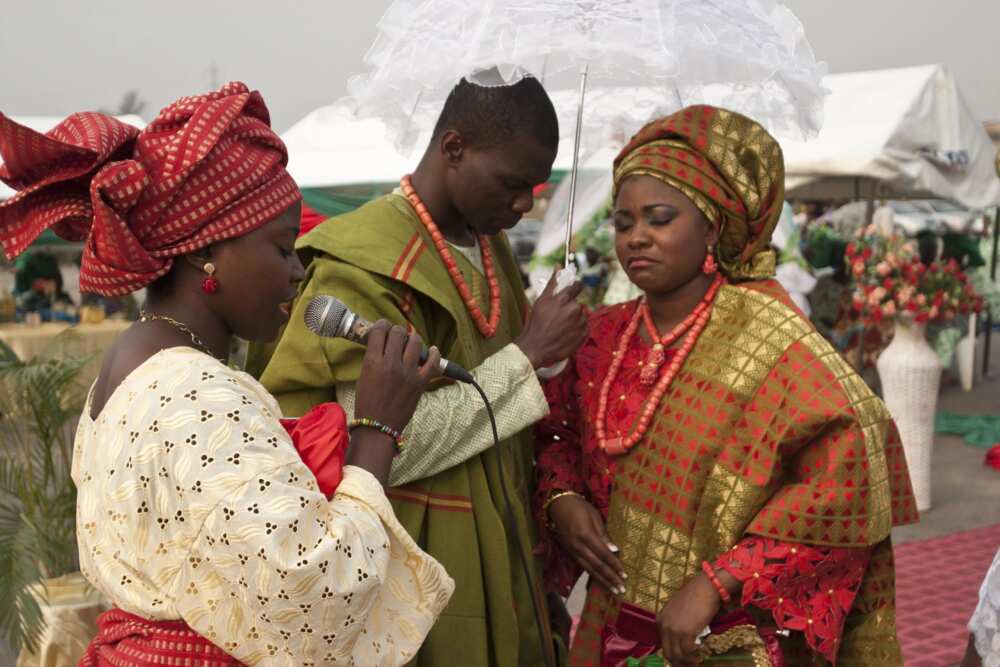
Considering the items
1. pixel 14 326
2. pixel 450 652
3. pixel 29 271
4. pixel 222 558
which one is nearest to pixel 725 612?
pixel 450 652

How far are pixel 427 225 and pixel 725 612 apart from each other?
3.92ft

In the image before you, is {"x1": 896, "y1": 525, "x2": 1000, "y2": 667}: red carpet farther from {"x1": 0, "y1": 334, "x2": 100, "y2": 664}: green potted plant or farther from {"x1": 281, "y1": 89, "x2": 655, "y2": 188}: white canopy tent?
{"x1": 281, "y1": 89, "x2": 655, "y2": 188}: white canopy tent

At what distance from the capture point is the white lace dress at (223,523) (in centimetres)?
171

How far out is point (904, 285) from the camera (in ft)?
25.2

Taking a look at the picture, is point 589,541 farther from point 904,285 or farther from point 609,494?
point 904,285

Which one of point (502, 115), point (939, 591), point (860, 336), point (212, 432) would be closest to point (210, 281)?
point (212, 432)

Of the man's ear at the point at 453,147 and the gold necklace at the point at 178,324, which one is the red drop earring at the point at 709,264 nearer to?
the man's ear at the point at 453,147

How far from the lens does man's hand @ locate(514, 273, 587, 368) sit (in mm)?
2701

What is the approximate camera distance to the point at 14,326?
1176 cm

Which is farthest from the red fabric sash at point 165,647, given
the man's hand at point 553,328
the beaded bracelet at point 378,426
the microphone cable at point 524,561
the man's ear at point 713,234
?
the man's ear at point 713,234

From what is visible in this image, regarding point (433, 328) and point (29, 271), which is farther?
point (29, 271)

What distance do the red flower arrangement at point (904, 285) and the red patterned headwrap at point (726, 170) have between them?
5.13 meters

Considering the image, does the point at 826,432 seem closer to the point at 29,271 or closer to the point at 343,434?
the point at 343,434

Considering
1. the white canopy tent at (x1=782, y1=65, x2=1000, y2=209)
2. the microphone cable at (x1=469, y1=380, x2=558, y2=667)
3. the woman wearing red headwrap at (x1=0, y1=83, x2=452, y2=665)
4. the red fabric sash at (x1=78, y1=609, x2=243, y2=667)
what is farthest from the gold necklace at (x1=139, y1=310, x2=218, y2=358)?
the white canopy tent at (x1=782, y1=65, x2=1000, y2=209)
